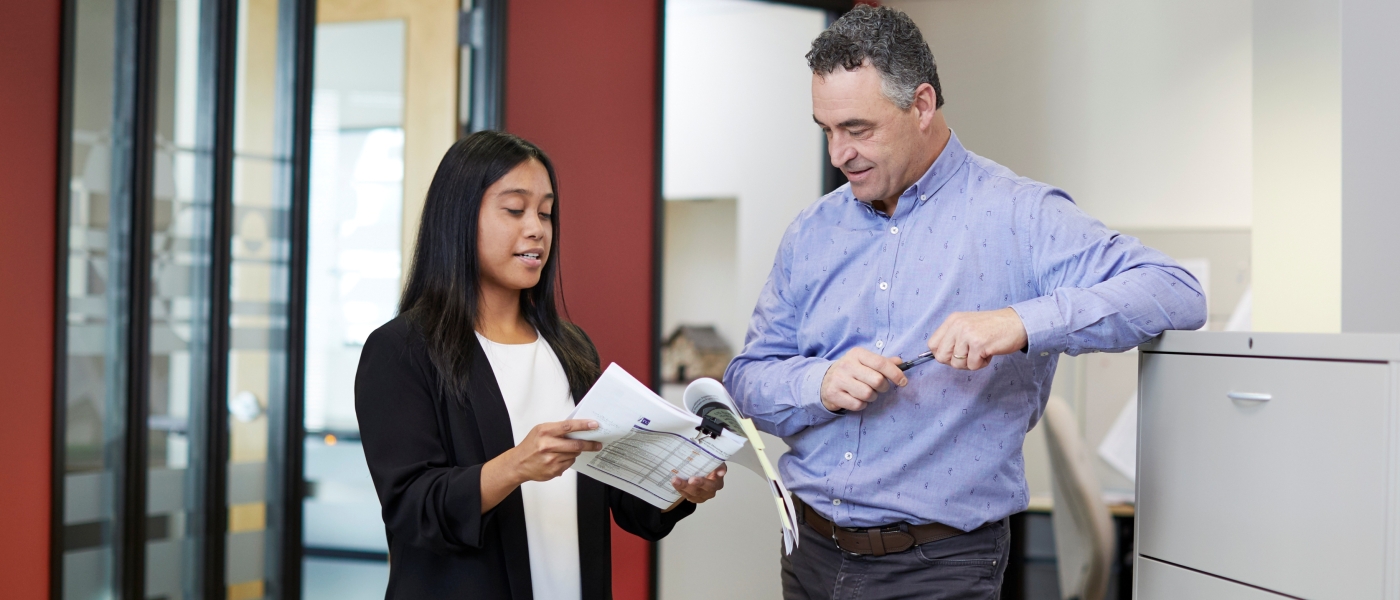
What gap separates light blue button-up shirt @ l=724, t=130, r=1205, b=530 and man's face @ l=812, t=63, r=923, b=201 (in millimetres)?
51

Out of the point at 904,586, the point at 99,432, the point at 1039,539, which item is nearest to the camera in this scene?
the point at 904,586

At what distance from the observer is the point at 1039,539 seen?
3.82m

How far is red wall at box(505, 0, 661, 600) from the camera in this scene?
329 centimetres

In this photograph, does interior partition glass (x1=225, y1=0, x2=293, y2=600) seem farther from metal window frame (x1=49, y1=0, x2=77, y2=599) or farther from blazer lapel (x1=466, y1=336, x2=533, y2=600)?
blazer lapel (x1=466, y1=336, x2=533, y2=600)

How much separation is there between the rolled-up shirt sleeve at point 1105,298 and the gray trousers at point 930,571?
0.32 metres

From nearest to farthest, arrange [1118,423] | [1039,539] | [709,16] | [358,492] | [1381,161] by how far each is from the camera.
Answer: [1381,161] → [358,492] → [1039,539] → [1118,423] → [709,16]

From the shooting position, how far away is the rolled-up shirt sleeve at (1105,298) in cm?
130

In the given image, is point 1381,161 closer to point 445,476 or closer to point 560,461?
point 560,461

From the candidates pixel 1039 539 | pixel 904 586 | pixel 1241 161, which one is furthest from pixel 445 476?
pixel 1241 161

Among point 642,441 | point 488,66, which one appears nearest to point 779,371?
point 642,441

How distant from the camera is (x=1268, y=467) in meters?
1.19

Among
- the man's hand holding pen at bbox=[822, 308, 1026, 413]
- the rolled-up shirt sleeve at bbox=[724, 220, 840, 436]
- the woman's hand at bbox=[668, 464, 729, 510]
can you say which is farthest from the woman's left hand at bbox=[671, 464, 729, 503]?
the man's hand holding pen at bbox=[822, 308, 1026, 413]

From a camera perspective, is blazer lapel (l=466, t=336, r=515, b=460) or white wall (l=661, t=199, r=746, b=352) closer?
blazer lapel (l=466, t=336, r=515, b=460)

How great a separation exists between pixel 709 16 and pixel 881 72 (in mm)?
3125
